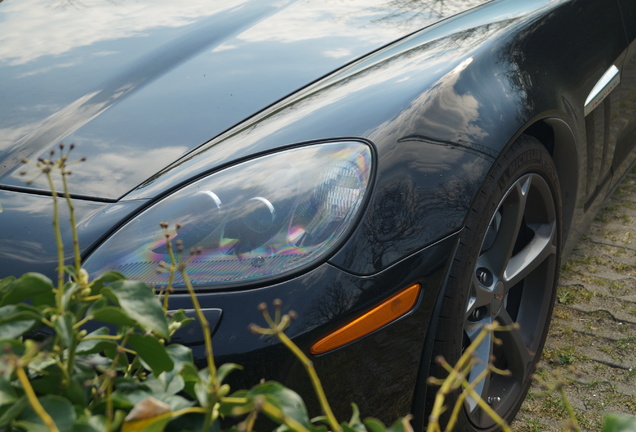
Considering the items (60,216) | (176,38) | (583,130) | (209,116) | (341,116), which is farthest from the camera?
(583,130)

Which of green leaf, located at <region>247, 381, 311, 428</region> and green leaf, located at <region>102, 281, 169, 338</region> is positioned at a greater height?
green leaf, located at <region>102, 281, 169, 338</region>

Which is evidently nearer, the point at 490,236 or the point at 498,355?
the point at 490,236

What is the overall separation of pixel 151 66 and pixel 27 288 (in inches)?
57.3

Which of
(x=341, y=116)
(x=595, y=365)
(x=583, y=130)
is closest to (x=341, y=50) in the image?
(x=341, y=116)

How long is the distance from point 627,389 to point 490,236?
75 centimetres

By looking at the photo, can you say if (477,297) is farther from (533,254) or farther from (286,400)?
(286,400)

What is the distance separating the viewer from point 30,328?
0.85m

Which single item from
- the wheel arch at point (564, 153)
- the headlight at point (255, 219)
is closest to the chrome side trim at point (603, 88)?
the wheel arch at point (564, 153)

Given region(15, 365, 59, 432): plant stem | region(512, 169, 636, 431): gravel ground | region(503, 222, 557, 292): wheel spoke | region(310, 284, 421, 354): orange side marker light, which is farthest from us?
region(512, 169, 636, 431): gravel ground

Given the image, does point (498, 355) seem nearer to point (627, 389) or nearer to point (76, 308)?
point (627, 389)

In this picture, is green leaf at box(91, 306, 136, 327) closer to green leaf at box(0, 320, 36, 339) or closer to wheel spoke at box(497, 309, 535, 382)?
green leaf at box(0, 320, 36, 339)

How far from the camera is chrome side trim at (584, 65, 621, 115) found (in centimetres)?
261

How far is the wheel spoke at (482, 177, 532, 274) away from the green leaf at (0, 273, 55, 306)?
149cm

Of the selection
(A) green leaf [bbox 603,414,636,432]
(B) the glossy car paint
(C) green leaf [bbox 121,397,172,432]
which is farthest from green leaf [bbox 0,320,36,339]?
(B) the glossy car paint
